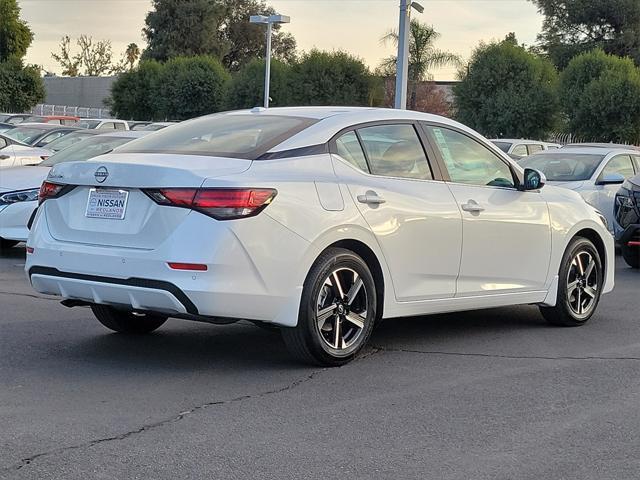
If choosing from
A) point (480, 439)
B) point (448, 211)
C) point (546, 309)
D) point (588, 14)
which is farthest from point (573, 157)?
point (588, 14)

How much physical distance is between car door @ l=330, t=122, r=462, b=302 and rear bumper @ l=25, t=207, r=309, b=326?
72 centimetres

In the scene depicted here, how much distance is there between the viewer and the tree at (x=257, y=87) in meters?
48.5

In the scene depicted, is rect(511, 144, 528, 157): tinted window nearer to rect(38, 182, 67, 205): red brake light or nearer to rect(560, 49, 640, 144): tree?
rect(560, 49, 640, 144): tree

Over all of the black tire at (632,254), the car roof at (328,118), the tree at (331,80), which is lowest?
the black tire at (632,254)

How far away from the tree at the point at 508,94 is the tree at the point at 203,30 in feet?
133

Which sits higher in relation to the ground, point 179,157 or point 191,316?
point 179,157

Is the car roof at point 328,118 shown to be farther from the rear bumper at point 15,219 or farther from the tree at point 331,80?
the tree at point 331,80

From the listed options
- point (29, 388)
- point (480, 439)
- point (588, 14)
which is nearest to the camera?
point (480, 439)

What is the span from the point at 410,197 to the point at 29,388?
108 inches

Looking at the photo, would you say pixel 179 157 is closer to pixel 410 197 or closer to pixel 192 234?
pixel 192 234

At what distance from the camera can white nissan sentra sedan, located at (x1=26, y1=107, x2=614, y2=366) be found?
6.00 m

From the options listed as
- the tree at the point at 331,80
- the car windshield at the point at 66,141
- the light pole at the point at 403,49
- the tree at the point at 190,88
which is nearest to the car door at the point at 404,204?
the car windshield at the point at 66,141

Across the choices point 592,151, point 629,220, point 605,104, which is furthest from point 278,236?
point 605,104

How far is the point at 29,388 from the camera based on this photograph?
5832 millimetres
